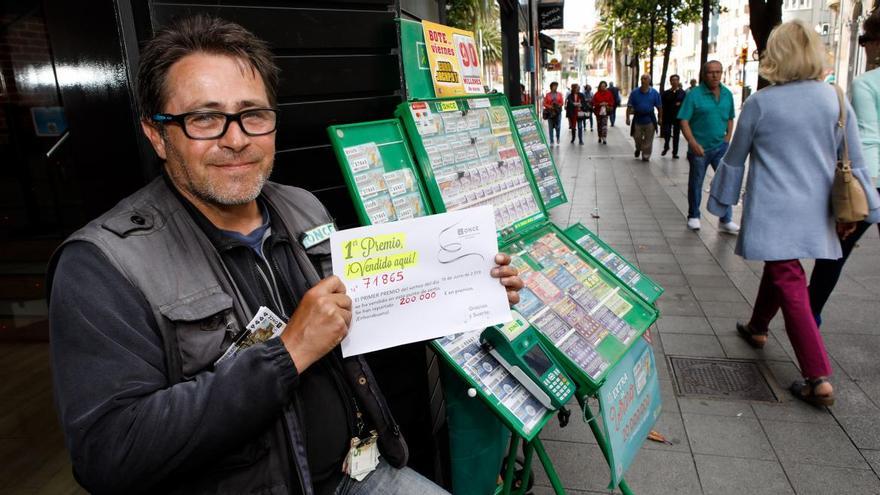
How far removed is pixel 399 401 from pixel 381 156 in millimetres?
1198

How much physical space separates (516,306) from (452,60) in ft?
4.30

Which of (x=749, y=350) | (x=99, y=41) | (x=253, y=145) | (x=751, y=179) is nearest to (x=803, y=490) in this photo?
(x=749, y=350)

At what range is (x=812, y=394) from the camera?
310cm

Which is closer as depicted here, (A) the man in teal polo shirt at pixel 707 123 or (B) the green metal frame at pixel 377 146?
(B) the green metal frame at pixel 377 146

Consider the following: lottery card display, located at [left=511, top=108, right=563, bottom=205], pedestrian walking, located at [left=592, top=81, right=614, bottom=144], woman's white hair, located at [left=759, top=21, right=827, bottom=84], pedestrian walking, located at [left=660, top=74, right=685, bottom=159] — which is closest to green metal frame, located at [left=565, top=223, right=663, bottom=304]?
lottery card display, located at [left=511, top=108, right=563, bottom=205]

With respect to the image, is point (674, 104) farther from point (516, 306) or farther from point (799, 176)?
point (516, 306)

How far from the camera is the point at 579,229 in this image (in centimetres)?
264

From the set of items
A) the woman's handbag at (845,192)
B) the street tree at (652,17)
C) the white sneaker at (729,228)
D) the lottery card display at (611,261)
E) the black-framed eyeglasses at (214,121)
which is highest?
the street tree at (652,17)

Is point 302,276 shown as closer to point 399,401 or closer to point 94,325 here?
point 94,325

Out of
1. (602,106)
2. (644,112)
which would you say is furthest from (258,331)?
(602,106)

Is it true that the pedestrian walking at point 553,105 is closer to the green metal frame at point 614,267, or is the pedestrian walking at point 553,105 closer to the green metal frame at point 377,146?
the green metal frame at point 614,267

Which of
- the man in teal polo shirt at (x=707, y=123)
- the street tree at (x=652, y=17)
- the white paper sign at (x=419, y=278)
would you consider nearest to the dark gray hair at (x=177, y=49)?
the white paper sign at (x=419, y=278)

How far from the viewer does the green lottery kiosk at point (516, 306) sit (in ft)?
5.87

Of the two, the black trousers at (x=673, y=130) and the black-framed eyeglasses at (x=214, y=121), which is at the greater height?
the black-framed eyeglasses at (x=214, y=121)
